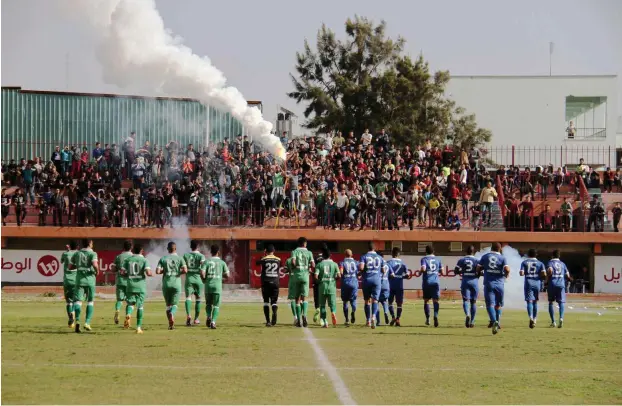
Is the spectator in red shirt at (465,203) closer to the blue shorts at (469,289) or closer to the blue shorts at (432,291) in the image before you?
the blue shorts at (432,291)

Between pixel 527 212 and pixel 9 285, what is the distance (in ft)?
70.8

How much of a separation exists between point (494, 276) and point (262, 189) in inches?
810

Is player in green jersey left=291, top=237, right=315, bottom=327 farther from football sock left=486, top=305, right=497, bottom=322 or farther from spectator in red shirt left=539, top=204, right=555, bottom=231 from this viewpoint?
spectator in red shirt left=539, top=204, right=555, bottom=231

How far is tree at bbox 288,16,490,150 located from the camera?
61781 millimetres

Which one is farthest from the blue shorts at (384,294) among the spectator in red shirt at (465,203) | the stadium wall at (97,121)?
the stadium wall at (97,121)

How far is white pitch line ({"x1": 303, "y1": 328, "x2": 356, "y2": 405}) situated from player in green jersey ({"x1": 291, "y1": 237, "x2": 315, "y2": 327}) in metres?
2.94

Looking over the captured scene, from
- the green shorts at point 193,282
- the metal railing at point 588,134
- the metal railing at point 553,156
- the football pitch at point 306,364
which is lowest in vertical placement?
the football pitch at point 306,364

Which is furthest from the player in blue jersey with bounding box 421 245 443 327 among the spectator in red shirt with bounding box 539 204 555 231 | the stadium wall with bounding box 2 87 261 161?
the stadium wall with bounding box 2 87 261 161

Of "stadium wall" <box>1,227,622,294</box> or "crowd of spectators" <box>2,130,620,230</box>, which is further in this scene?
"crowd of spectators" <box>2,130,620,230</box>

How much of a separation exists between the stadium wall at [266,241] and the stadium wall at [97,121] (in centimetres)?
1088

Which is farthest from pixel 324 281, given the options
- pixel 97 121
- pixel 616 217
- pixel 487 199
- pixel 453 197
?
pixel 97 121

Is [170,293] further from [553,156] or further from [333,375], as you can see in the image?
[553,156]

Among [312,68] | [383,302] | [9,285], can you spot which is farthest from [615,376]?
[312,68]

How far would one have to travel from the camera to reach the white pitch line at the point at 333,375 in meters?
15.6
